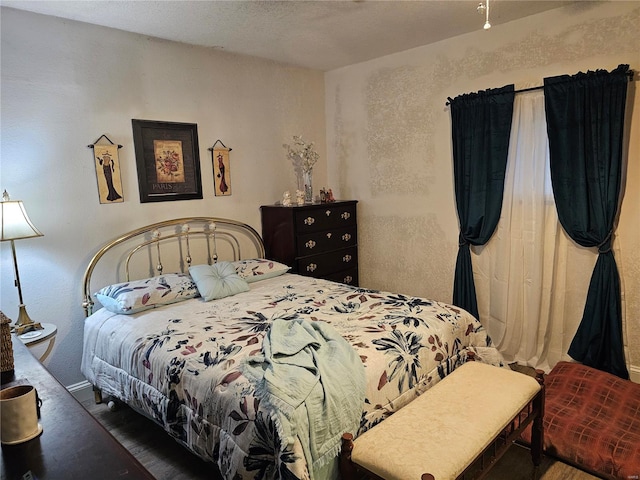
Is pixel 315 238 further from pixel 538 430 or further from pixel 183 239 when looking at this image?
pixel 538 430

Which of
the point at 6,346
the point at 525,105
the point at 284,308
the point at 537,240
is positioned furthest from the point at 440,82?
the point at 6,346

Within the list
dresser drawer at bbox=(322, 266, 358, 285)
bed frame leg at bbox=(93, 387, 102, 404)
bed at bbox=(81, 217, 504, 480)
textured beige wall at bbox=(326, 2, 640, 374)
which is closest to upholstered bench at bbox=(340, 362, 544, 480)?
bed at bbox=(81, 217, 504, 480)

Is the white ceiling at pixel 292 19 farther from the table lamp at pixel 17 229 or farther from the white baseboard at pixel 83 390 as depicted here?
Answer: the white baseboard at pixel 83 390

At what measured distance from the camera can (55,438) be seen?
109 centimetres

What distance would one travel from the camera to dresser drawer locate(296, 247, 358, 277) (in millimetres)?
3844

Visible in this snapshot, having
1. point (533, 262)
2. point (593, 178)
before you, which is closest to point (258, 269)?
point (533, 262)

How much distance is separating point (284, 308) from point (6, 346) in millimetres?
1495

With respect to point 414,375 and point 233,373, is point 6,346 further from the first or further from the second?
point 414,375

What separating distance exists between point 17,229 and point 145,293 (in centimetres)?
81

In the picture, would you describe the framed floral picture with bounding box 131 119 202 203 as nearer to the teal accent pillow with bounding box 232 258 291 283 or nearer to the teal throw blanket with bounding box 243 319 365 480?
the teal accent pillow with bounding box 232 258 291 283

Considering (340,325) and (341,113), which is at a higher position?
(341,113)

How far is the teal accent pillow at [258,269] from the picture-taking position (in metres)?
3.39

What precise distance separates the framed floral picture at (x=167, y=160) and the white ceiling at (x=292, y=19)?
0.69 metres

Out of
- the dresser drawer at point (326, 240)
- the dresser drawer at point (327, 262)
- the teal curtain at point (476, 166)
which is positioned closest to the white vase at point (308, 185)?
the dresser drawer at point (326, 240)
